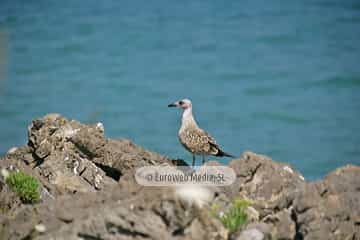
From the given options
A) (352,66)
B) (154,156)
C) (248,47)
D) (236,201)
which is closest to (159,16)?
(248,47)

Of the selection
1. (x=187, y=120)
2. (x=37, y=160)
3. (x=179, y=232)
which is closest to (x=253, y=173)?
(x=187, y=120)

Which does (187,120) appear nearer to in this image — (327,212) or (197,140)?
(197,140)

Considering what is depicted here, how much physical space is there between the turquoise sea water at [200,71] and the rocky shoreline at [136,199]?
52.5ft

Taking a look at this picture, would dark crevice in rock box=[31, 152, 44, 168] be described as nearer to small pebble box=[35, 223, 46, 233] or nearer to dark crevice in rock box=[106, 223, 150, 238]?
small pebble box=[35, 223, 46, 233]

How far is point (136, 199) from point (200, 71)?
1132 inches

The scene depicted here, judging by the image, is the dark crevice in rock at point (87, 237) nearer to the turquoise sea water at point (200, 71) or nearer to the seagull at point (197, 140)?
the seagull at point (197, 140)

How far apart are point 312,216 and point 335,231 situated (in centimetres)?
24

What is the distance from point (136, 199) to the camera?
25.8 feet

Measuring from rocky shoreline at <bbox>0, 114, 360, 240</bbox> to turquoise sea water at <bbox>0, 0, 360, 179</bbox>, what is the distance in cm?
1601

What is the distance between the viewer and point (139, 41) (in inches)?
1553

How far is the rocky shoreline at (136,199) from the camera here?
300 inches

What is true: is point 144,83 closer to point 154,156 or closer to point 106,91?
point 106,91

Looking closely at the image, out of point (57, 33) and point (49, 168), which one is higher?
point (49, 168)

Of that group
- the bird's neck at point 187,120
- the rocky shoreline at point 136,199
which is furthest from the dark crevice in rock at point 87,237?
the bird's neck at point 187,120
